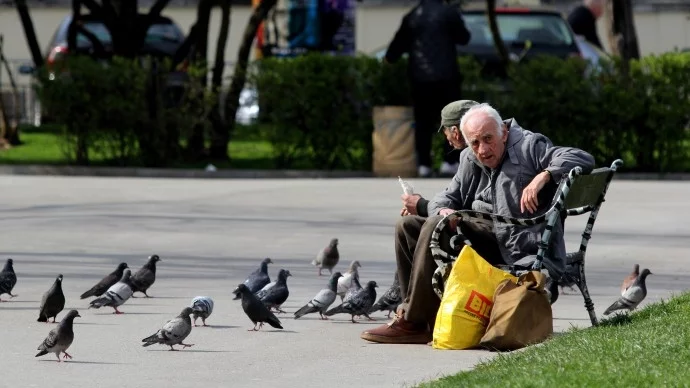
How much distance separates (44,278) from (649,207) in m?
7.44

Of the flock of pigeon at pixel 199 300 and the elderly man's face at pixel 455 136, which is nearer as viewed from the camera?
the flock of pigeon at pixel 199 300

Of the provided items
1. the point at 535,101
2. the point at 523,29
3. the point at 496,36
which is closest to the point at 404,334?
the point at 535,101

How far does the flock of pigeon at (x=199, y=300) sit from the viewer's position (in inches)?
340

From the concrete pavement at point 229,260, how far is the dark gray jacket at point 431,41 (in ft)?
4.42

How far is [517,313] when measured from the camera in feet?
27.6

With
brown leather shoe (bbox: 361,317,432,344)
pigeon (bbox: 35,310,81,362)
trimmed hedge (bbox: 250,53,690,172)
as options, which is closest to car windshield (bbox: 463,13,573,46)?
trimmed hedge (bbox: 250,53,690,172)

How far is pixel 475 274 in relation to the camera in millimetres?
8516

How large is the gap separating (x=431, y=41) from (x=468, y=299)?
1164 centimetres

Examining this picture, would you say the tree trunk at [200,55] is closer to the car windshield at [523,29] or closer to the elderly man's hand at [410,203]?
the car windshield at [523,29]

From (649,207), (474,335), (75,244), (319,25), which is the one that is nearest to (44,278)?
(75,244)

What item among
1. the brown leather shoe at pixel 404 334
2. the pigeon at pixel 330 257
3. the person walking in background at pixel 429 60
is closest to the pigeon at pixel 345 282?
the pigeon at pixel 330 257

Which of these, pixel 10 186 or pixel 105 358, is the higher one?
pixel 105 358

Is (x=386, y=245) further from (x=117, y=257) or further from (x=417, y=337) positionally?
(x=417, y=337)

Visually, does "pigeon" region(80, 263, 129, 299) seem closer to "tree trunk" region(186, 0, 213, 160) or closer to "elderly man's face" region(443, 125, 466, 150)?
"elderly man's face" region(443, 125, 466, 150)
